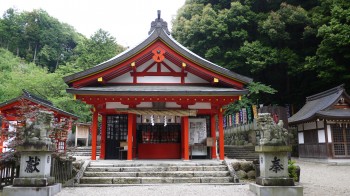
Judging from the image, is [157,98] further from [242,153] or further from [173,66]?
[242,153]

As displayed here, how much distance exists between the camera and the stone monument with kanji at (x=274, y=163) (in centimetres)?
825

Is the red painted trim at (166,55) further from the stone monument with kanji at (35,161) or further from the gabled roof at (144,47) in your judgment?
the stone monument with kanji at (35,161)

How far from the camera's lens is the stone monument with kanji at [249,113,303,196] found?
8250mm

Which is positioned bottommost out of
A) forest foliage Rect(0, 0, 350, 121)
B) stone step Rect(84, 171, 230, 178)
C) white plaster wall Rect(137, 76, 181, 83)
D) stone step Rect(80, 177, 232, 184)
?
stone step Rect(80, 177, 232, 184)

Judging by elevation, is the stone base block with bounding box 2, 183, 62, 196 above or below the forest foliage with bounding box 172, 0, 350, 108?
below

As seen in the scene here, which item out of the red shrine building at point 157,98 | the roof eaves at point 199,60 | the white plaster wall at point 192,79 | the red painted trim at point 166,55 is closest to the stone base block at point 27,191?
the red shrine building at point 157,98

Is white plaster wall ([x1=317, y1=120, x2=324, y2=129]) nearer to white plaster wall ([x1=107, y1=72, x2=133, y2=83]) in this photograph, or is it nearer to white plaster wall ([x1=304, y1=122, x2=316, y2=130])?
white plaster wall ([x1=304, y1=122, x2=316, y2=130])

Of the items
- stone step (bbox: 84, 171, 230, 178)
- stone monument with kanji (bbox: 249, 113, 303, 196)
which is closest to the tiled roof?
stone step (bbox: 84, 171, 230, 178)

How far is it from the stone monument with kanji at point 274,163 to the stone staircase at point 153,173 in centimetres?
283

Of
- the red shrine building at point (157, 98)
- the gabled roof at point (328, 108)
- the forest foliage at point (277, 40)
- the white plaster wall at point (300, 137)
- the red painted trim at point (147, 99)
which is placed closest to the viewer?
the red painted trim at point (147, 99)

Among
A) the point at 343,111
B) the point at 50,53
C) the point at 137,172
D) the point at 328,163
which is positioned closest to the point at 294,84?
the point at 343,111

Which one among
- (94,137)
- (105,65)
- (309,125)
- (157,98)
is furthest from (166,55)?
(309,125)

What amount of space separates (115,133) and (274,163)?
899cm

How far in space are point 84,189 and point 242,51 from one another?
22547 millimetres
